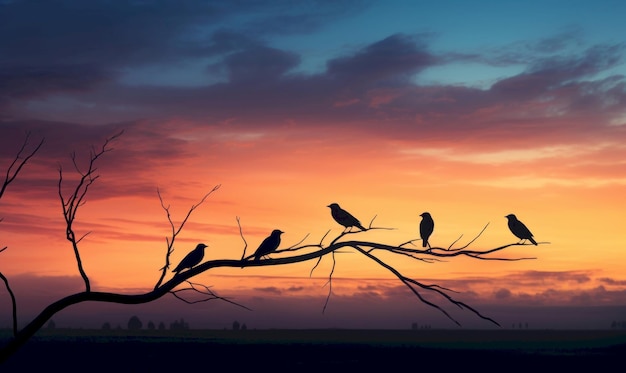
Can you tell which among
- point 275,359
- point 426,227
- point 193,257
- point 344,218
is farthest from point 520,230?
point 275,359

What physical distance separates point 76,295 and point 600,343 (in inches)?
2971

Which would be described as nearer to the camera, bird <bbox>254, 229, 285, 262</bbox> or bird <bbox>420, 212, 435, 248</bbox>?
bird <bbox>254, 229, 285, 262</bbox>

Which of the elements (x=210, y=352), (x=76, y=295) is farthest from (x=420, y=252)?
(x=210, y=352)

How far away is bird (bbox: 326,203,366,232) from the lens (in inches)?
465

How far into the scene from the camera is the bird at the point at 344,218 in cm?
1182

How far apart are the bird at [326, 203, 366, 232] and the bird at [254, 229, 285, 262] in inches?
60.1

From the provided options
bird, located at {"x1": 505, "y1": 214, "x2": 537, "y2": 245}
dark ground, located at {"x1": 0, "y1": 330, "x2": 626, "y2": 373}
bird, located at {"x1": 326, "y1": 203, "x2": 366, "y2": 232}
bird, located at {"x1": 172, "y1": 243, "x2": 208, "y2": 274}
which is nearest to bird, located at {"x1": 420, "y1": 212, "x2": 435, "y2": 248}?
bird, located at {"x1": 505, "y1": 214, "x2": 537, "y2": 245}

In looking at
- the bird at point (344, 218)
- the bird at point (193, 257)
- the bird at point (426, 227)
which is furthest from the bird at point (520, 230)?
the bird at point (193, 257)

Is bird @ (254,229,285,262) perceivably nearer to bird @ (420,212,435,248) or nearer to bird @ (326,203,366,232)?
bird @ (326,203,366,232)

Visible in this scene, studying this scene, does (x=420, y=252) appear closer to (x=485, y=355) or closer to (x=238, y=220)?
(x=238, y=220)

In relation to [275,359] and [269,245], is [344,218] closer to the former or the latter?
[269,245]

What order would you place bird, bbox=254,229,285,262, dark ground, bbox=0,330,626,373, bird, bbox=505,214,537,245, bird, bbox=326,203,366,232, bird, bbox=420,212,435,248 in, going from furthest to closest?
dark ground, bbox=0,330,626,373 → bird, bbox=420,212,435,248 → bird, bbox=505,214,537,245 → bird, bbox=326,203,366,232 → bird, bbox=254,229,285,262

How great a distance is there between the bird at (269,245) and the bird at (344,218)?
1.53 meters

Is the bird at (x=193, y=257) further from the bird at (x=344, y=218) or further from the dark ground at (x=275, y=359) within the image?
the dark ground at (x=275, y=359)
